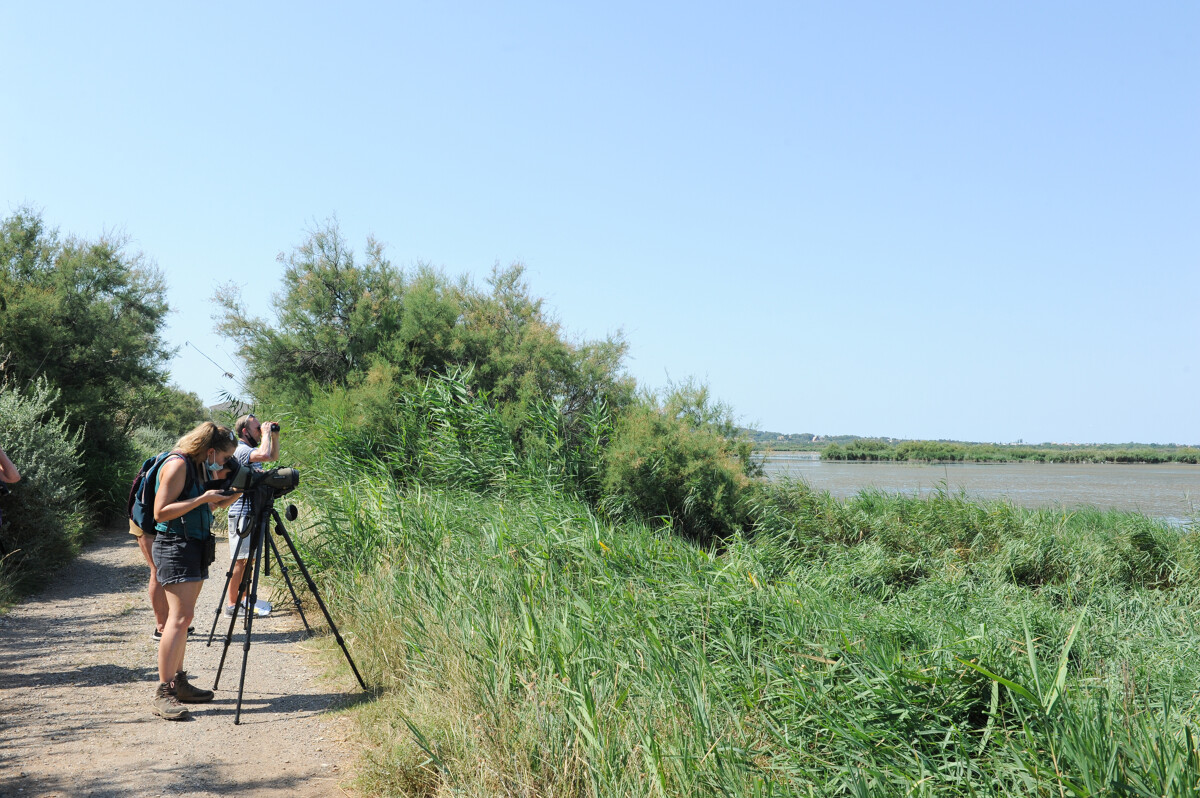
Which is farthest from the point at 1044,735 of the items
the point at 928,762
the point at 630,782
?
the point at 630,782

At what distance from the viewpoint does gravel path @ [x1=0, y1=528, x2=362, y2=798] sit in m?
3.70

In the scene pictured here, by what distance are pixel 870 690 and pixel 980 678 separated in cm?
58

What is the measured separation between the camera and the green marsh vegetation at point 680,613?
3.11 metres

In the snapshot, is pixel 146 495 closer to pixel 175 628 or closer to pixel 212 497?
pixel 212 497

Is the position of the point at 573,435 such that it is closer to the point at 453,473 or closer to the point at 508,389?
the point at 508,389

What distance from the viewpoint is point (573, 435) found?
13.5m

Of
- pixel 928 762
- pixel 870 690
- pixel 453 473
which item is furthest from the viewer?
pixel 453 473

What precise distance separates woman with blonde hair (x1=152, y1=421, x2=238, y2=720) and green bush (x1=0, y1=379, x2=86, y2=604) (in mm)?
3783

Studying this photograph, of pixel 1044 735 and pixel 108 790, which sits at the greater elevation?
pixel 1044 735

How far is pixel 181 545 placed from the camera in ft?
15.3

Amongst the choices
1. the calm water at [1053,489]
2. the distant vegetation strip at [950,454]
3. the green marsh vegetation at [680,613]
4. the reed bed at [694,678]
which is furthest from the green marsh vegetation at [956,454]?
the reed bed at [694,678]

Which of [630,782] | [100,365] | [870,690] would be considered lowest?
[630,782]

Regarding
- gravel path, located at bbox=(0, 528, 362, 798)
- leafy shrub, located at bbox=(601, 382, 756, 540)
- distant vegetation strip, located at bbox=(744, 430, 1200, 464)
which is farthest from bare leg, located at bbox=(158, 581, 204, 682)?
distant vegetation strip, located at bbox=(744, 430, 1200, 464)

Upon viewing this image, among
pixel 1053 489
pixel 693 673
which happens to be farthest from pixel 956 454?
pixel 693 673
